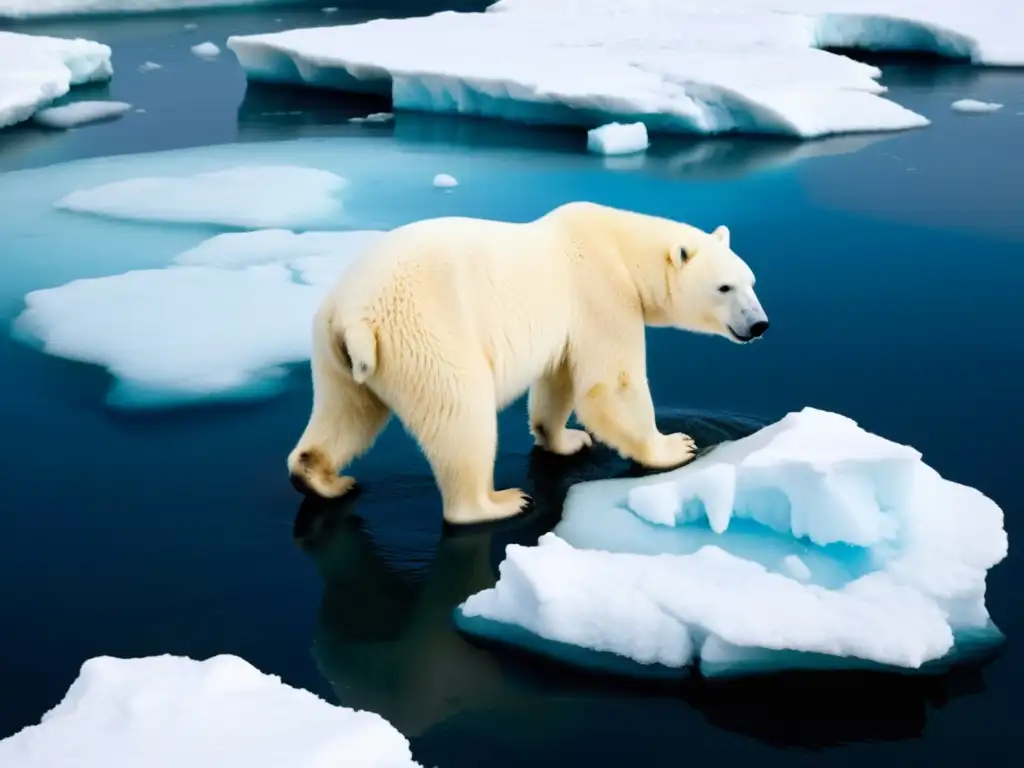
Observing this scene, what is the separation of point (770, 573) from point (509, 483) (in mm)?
1147

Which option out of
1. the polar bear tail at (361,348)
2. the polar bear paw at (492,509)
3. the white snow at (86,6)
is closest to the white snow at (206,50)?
the white snow at (86,6)

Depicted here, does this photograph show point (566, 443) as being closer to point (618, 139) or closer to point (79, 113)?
point (618, 139)

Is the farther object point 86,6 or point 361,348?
point 86,6

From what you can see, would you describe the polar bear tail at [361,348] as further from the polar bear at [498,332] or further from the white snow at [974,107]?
the white snow at [974,107]

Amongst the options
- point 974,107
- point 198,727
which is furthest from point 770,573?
point 974,107

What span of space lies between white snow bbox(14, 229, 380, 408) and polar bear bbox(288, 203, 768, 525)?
1300 mm

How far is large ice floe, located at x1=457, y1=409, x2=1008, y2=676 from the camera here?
111 inches

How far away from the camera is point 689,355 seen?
202 inches

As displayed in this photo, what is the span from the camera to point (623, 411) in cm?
378

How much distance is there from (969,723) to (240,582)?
194 cm

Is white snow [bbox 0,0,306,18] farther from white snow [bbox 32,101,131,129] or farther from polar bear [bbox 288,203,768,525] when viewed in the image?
polar bear [bbox 288,203,768,525]

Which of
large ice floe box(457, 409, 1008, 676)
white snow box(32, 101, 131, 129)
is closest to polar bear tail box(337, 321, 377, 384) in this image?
large ice floe box(457, 409, 1008, 676)

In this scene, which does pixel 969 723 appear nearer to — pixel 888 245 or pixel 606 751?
pixel 606 751

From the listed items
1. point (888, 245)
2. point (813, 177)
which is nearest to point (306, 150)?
point (813, 177)
